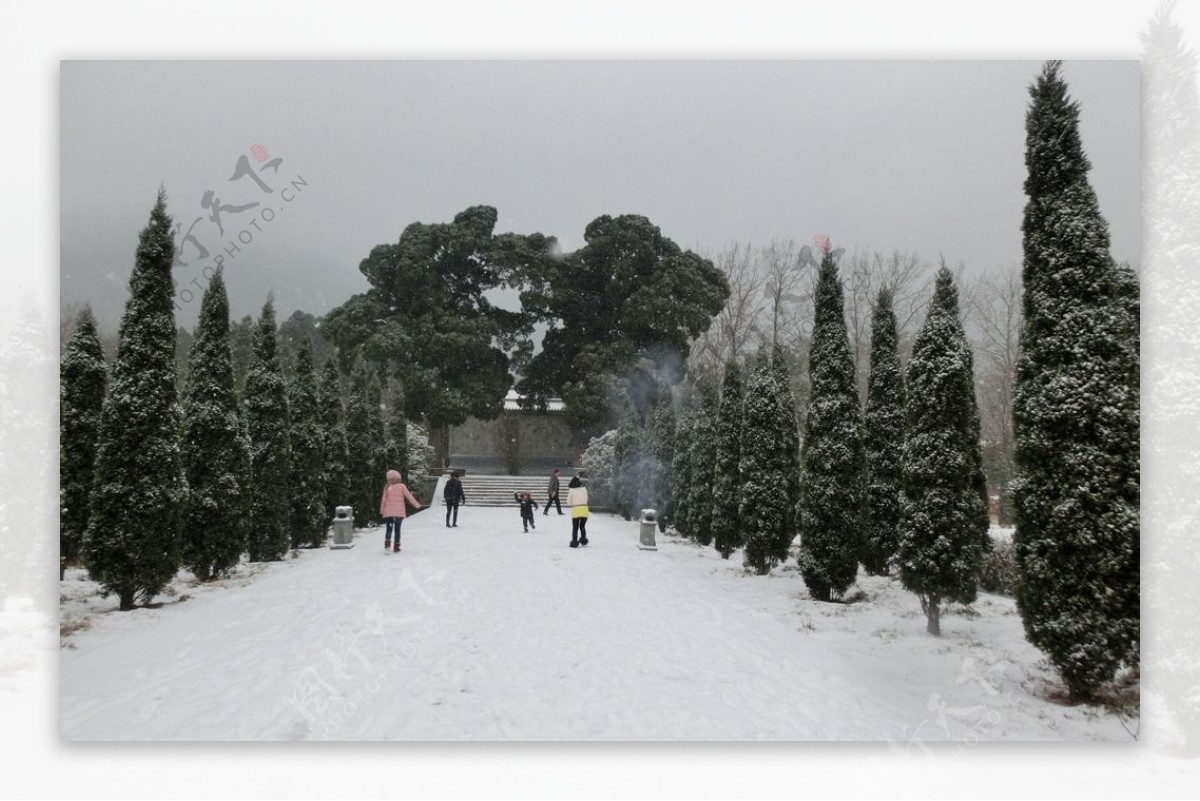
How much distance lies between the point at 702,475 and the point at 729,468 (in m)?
1.90

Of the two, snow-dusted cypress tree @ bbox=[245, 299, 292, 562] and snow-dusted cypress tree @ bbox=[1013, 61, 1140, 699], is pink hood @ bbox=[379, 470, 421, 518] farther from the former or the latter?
snow-dusted cypress tree @ bbox=[1013, 61, 1140, 699]

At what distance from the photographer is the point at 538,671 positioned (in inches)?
211

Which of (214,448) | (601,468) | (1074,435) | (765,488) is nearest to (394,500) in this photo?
(214,448)

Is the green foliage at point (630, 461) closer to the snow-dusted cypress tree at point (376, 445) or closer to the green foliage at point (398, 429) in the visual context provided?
the green foliage at point (398, 429)

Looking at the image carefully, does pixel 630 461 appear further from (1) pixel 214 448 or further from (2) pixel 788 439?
(1) pixel 214 448

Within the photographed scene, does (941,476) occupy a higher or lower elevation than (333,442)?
higher

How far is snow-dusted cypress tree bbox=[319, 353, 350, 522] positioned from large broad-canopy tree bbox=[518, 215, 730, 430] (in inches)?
Answer: 199

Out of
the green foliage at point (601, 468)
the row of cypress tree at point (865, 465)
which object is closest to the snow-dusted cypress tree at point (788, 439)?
the row of cypress tree at point (865, 465)

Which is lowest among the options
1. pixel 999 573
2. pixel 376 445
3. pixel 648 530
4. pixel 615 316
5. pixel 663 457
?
pixel 648 530

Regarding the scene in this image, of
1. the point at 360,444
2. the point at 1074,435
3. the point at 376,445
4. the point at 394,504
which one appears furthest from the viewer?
the point at 376,445

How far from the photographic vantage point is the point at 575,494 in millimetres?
13156

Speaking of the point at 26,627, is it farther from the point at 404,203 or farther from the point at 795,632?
the point at 795,632

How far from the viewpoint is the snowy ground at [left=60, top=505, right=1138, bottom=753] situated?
472cm

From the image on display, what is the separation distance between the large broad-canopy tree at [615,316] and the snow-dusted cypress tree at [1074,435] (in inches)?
305
